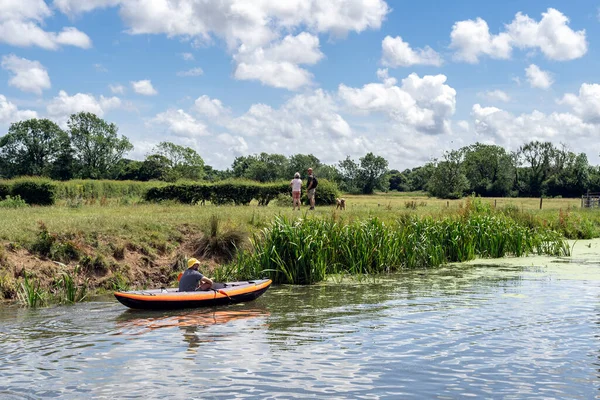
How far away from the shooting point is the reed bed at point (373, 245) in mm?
13742

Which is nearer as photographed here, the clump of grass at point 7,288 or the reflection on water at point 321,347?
the reflection on water at point 321,347

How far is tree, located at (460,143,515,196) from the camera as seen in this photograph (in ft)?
299

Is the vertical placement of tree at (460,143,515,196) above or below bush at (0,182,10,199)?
above

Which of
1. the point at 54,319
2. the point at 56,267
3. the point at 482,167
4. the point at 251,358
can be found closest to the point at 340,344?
the point at 251,358

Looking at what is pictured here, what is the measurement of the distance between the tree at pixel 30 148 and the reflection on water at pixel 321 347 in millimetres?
67612

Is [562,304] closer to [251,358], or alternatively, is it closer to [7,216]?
[251,358]

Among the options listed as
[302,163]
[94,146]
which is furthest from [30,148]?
[302,163]

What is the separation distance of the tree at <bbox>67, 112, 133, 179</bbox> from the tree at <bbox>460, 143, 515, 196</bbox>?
5035 centimetres

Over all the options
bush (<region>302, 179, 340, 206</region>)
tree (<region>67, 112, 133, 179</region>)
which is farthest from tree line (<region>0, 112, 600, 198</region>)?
bush (<region>302, 179, 340, 206</region>)

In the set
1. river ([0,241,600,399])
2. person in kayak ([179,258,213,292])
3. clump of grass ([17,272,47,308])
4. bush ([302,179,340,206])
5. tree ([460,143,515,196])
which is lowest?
river ([0,241,600,399])

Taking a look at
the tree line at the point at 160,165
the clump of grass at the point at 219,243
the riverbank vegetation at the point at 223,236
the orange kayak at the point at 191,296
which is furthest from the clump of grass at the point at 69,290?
the tree line at the point at 160,165

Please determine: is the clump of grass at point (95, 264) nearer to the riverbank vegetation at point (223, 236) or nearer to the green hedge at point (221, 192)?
the riverbank vegetation at point (223, 236)

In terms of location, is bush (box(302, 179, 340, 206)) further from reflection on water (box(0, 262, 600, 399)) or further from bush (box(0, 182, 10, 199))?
reflection on water (box(0, 262, 600, 399))

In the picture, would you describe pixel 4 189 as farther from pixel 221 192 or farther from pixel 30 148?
pixel 30 148
